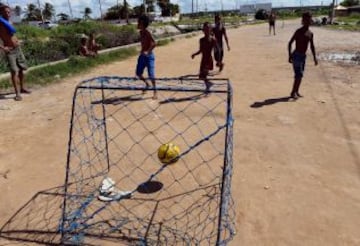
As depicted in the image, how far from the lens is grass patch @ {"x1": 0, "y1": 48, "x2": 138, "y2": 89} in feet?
34.3

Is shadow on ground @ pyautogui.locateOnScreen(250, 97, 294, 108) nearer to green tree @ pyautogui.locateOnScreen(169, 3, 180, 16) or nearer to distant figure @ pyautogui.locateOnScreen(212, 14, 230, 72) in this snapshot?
distant figure @ pyautogui.locateOnScreen(212, 14, 230, 72)

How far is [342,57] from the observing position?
557 inches

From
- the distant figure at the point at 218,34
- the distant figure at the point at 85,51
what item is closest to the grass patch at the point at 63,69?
the distant figure at the point at 85,51

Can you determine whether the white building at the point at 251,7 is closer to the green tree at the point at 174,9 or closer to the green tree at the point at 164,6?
the green tree at the point at 174,9

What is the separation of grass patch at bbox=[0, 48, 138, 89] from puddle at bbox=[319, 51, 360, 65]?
7.93 metres

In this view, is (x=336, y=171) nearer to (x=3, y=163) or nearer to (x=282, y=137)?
(x=282, y=137)

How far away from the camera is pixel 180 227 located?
12.6 ft

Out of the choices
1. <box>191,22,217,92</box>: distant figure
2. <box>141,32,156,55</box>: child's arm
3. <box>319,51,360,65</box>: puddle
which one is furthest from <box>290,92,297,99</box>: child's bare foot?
<box>319,51,360,65</box>: puddle

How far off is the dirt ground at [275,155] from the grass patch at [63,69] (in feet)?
2.19

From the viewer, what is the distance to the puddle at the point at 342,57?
13.0 m

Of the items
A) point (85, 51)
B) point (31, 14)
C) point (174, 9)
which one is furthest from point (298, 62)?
point (31, 14)

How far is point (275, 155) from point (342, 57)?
10316mm

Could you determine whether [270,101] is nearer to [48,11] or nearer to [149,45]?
[149,45]

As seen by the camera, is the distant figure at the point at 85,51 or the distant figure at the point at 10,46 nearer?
the distant figure at the point at 10,46
